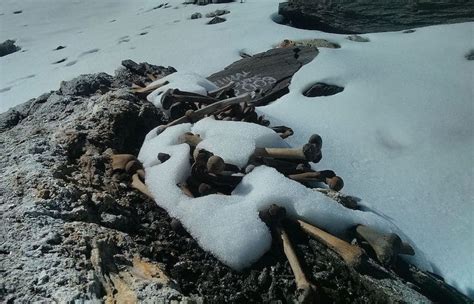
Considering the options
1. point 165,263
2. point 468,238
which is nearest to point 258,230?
point 165,263

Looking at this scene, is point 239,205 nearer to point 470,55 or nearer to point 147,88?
point 147,88

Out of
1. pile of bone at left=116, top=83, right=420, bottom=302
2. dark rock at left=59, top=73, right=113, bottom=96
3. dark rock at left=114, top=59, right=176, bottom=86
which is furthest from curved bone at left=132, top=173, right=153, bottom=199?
dark rock at left=114, top=59, right=176, bottom=86

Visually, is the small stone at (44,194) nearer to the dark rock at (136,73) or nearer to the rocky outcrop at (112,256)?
the rocky outcrop at (112,256)

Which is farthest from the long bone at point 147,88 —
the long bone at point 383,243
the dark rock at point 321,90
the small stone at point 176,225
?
the long bone at point 383,243

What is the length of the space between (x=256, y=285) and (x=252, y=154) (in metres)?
0.79

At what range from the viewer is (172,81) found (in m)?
3.47

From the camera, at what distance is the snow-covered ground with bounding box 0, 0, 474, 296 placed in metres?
2.61

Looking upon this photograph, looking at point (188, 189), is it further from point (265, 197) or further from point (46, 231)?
point (46, 231)

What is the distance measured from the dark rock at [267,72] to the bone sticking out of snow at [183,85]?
0.61 m

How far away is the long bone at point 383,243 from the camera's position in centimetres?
186

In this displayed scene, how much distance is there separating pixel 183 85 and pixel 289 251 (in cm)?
187

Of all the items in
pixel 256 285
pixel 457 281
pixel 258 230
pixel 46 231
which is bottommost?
pixel 457 281

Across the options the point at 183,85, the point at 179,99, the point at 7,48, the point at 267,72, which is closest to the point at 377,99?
the point at 267,72

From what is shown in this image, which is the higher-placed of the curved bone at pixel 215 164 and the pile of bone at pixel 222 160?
the curved bone at pixel 215 164
